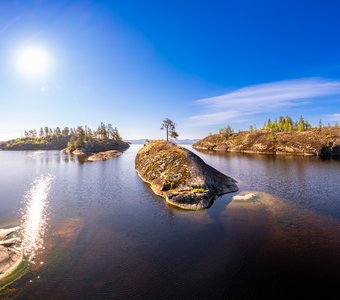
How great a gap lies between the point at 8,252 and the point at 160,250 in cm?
1650

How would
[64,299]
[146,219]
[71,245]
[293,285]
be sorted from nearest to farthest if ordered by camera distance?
[64,299]
[293,285]
[71,245]
[146,219]

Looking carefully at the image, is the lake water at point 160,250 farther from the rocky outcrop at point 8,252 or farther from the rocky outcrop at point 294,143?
the rocky outcrop at point 294,143

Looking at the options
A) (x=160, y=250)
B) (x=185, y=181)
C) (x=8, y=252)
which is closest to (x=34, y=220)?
(x=8, y=252)

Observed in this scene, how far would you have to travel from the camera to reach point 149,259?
22453 mm

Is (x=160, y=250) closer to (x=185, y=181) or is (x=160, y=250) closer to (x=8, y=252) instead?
(x=8, y=252)

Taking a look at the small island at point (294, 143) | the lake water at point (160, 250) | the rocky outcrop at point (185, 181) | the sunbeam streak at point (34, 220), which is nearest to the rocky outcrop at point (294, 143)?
the small island at point (294, 143)

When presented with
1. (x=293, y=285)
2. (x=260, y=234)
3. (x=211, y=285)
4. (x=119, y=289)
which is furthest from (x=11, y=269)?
(x=260, y=234)

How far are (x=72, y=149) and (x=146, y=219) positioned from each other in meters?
173

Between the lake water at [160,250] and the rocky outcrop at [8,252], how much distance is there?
141 cm

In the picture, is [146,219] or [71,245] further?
[146,219]

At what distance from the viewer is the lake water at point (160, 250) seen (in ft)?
59.5

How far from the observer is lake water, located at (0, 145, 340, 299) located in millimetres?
18141

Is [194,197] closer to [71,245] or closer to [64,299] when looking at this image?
[71,245]

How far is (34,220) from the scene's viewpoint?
3422 cm
